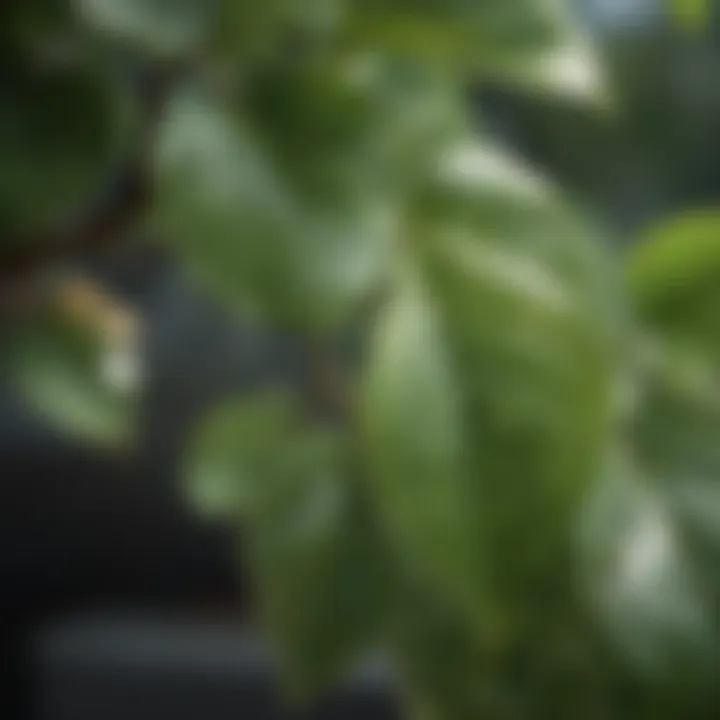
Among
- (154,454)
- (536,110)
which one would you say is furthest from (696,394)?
(154,454)

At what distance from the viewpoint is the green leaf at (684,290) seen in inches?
16.2

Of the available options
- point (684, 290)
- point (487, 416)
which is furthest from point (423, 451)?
point (684, 290)

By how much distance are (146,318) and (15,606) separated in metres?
0.20

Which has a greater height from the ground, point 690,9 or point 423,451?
point 690,9

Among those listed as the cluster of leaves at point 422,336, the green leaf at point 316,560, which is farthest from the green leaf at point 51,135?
the green leaf at point 316,560

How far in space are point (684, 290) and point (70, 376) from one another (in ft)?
0.58

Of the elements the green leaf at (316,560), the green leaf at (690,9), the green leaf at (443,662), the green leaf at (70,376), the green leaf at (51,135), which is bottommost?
the green leaf at (443,662)

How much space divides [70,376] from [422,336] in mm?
121

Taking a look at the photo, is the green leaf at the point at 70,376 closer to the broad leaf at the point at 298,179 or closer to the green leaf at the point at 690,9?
the broad leaf at the point at 298,179

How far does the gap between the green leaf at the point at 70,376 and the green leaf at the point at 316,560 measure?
0.05 metres

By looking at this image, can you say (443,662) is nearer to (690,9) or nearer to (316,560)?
A: (316,560)

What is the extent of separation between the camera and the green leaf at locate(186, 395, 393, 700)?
411mm

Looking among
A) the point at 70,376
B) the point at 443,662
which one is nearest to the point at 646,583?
the point at 443,662

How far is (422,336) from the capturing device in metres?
0.34
